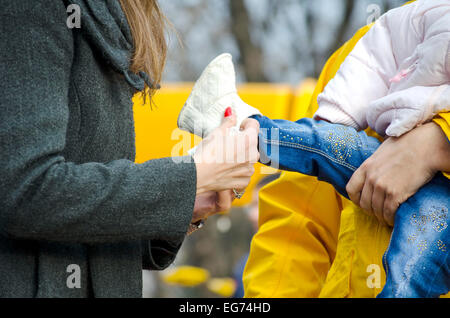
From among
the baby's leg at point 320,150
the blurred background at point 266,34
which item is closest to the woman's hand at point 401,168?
the baby's leg at point 320,150

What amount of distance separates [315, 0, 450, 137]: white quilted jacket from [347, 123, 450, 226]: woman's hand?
0.14 ft

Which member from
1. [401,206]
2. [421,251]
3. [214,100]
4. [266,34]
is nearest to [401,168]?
[401,206]

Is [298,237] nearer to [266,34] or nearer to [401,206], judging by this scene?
[401,206]

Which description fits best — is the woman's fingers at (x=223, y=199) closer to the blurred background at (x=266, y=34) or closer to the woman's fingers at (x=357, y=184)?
the woman's fingers at (x=357, y=184)

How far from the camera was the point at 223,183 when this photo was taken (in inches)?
59.2

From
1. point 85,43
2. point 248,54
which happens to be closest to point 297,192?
point 85,43

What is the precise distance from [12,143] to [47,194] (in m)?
0.12

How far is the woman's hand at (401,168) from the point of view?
1.58 meters

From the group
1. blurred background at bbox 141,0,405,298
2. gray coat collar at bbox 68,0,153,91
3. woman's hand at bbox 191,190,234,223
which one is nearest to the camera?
gray coat collar at bbox 68,0,153,91

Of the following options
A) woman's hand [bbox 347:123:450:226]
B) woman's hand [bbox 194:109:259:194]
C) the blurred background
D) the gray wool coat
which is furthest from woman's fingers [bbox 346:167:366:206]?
the blurred background

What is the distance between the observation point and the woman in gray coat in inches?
49.3

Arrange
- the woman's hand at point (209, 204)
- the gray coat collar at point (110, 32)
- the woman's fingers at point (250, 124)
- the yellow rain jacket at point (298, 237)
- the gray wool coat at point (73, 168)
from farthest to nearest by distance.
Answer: the yellow rain jacket at point (298, 237) → the woman's fingers at point (250, 124) → the woman's hand at point (209, 204) → the gray coat collar at point (110, 32) → the gray wool coat at point (73, 168)

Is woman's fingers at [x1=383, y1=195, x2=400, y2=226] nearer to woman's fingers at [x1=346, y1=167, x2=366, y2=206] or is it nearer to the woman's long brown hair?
woman's fingers at [x1=346, y1=167, x2=366, y2=206]
